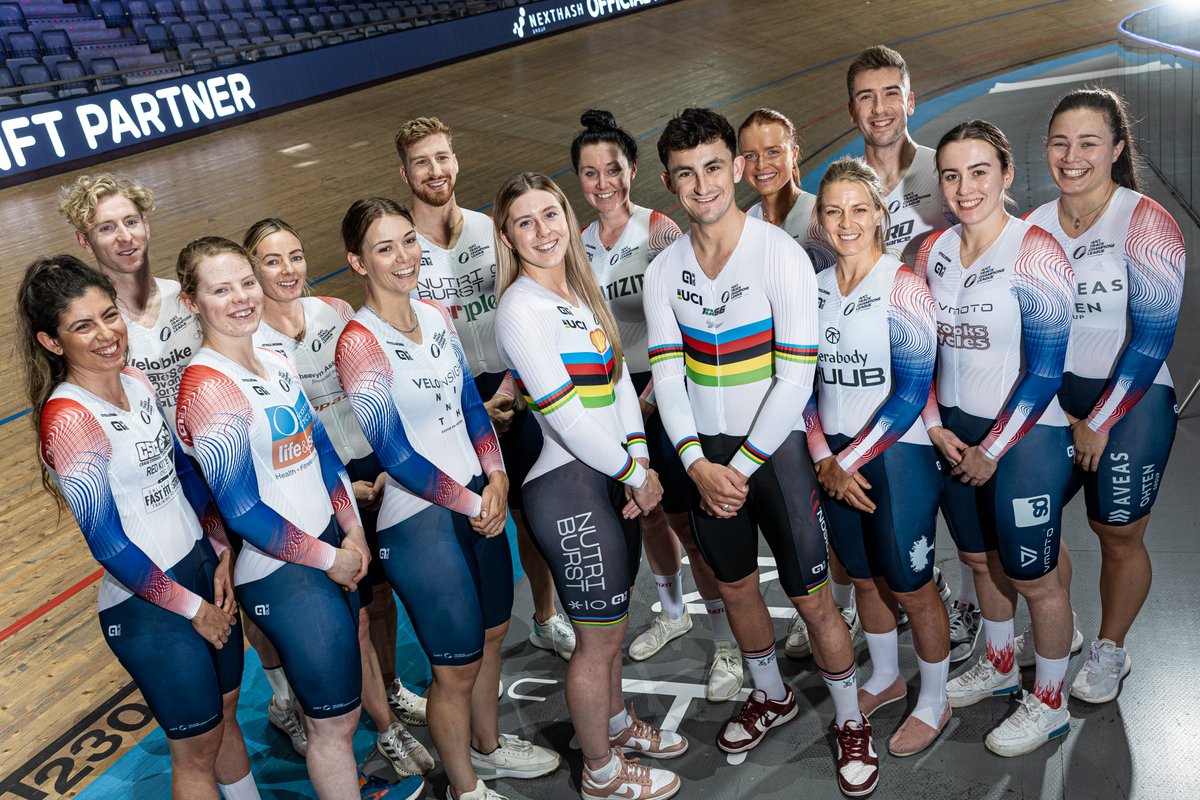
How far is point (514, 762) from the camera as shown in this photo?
3305mm

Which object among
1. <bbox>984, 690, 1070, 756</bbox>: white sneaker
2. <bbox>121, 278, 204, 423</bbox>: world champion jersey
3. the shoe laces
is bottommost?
<bbox>984, 690, 1070, 756</bbox>: white sneaker

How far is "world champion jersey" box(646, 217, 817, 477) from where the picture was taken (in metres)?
2.86

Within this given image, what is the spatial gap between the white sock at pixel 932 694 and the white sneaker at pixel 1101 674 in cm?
48

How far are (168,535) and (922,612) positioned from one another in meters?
2.29

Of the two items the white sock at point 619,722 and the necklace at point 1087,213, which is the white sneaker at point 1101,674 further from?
the white sock at point 619,722

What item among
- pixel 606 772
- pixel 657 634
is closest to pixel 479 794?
pixel 606 772

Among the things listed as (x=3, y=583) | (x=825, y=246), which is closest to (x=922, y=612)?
(x=825, y=246)

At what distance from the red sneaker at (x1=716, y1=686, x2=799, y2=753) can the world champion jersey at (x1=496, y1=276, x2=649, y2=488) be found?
97 centimetres

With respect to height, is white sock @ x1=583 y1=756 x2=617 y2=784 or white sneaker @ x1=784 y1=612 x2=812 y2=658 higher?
white sock @ x1=583 y1=756 x2=617 y2=784

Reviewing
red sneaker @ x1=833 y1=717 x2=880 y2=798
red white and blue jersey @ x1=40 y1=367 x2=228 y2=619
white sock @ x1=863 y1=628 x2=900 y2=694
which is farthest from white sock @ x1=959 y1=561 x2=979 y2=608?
red white and blue jersey @ x1=40 y1=367 x2=228 y2=619

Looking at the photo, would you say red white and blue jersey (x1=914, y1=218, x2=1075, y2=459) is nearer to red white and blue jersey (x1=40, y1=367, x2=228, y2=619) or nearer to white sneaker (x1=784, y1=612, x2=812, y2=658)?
white sneaker (x1=784, y1=612, x2=812, y2=658)

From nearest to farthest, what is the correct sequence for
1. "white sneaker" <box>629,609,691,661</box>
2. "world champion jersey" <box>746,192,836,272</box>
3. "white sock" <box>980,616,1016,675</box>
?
"white sock" <box>980,616,1016,675</box> < "world champion jersey" <box>746,192,836,272</box> < "white sneaker" <box>629,609,691,661</box>

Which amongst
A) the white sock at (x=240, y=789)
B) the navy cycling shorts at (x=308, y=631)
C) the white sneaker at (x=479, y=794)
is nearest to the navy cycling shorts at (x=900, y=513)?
the white sneaker at (x=479, y=794)

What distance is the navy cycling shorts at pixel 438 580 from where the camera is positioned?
2871 millimetres
